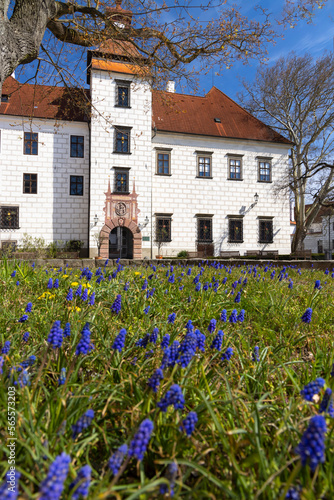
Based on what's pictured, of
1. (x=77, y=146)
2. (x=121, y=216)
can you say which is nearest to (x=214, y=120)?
(x=77, y=146)

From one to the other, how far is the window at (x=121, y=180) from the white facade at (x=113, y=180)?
0.45 ft

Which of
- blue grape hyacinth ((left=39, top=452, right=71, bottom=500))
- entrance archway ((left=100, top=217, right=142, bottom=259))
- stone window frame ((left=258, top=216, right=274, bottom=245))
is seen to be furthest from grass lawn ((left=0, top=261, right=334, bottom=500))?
stone window frame ((left=258, top=216, right=274, bottom=245))

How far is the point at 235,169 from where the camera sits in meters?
25.1

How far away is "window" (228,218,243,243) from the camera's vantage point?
24.7m

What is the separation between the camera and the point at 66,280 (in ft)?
14.5

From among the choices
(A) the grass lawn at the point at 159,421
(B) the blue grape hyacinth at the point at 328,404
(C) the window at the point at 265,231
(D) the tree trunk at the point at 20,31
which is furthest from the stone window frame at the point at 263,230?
(B) the blue grape hyacinth at the point at 328,404

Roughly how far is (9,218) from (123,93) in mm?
11537

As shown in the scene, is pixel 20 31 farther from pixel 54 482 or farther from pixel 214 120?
pixel 214 120

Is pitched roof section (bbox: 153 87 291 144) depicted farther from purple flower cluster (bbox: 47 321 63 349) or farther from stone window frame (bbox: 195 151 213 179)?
purple flower cluster (bbox: 47 321 63 349)

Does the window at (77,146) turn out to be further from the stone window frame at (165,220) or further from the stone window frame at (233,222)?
the stone window frame at (233,222)

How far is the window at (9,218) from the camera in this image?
21203mm

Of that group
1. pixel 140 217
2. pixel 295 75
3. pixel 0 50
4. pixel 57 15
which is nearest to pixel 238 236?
pixel 140 217

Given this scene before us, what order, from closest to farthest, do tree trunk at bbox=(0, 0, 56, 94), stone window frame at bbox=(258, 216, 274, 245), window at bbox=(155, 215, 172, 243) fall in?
tree trunk at bbox=(0, 0, 56, 94) < window at bbox=(155, 215, 172, 243) < stone window frame at bbox=(258, 216, 274, 245)

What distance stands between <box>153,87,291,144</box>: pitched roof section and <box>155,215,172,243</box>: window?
6340 millimetres
